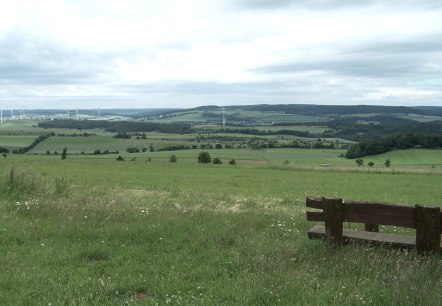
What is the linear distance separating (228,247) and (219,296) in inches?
89.5

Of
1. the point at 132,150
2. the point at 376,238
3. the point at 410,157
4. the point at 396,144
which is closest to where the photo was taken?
the point at 376,238

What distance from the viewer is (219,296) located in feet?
17.7

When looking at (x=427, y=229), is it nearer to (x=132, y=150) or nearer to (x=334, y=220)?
(x=334, y=220)

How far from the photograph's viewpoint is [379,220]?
7078 mm

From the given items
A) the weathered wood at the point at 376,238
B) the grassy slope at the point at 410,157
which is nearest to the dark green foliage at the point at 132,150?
the grassy slope at the point at 410,157

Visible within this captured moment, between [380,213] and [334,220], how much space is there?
0.73 meters

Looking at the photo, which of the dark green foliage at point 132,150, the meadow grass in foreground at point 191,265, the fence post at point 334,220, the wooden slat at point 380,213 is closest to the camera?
the meadow grass in foreground at point 191,265

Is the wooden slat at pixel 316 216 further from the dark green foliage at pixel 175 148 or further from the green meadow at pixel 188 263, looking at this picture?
the dark green foliage at pixel 175 148

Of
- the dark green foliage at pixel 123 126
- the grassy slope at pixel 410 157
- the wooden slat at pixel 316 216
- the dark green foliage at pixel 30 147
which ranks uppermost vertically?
the wooden slat at pixel 316 216

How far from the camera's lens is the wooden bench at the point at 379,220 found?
6.70 m

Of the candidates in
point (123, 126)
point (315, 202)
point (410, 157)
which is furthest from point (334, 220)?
point (123, 126)

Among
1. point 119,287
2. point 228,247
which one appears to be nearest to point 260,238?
point 228,247

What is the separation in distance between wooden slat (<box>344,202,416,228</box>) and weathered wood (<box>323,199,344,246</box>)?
0.11 metres

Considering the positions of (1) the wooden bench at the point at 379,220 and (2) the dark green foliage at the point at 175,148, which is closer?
(1) the wooden bench at the point at 379,220
